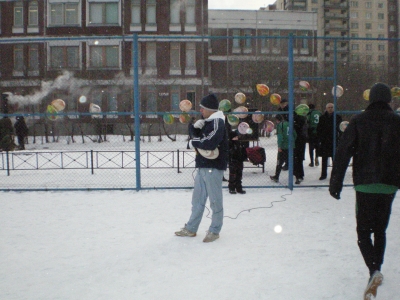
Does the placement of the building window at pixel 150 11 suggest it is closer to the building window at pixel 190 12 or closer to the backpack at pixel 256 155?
the building window at pixel 190 12

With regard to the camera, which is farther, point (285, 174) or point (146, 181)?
point (285, 174)

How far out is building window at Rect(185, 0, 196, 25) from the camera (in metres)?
34.9

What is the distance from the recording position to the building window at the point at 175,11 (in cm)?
3503

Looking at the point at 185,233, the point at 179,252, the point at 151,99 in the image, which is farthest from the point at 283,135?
the point at 151,99

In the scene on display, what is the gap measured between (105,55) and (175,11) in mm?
7029

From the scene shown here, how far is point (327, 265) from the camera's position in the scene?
5.06 metres

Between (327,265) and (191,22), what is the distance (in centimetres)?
3218

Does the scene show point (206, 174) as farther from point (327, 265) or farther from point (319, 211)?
point (319, 211)

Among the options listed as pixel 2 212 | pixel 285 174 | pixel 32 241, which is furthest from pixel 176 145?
pixel 32 241

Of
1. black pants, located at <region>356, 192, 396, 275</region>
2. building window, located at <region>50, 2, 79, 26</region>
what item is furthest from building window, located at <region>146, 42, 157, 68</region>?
black pants, located at <region>356, 192, 396, 275</region>

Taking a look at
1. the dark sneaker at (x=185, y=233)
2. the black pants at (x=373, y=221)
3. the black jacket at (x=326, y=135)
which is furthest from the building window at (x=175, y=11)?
the black pants at (x=373, y=221)

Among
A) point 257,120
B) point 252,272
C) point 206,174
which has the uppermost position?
point 257,120

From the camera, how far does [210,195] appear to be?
5910mm

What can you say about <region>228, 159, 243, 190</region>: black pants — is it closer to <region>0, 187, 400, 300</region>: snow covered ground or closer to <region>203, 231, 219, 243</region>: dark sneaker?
<region>0, 187, 400, 300</region>: snow covered ground
